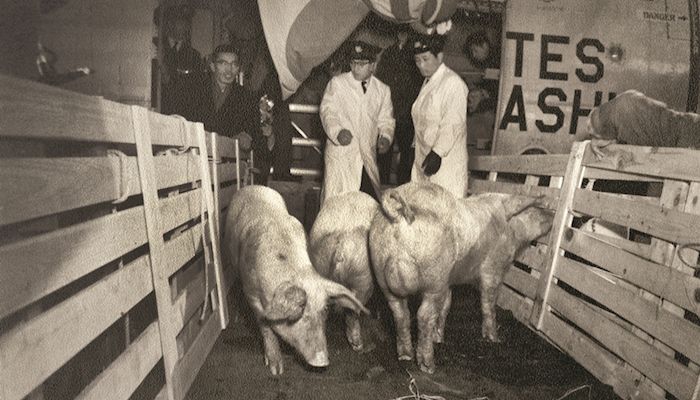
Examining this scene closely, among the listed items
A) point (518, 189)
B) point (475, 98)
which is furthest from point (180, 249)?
point (475, 98)

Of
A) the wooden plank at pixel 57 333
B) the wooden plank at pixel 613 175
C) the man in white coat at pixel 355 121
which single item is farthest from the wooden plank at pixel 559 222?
the wooden plank at pixel 57 333

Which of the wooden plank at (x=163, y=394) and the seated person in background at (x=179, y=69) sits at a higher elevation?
the seated person in background at (x=179, y=69)

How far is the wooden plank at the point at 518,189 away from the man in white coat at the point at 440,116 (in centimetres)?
59

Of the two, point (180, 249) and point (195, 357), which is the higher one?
point (180, 249)

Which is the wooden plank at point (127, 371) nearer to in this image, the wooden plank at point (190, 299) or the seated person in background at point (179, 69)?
the wooden plank at point (190, 299)

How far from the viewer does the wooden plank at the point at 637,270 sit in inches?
110

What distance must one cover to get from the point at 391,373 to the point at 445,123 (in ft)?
9.22

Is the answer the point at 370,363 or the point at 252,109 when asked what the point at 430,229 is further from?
the point at 252,109

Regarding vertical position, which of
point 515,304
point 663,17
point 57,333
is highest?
point 663,17

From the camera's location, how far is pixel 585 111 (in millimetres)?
7449

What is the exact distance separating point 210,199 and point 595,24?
6562 mm

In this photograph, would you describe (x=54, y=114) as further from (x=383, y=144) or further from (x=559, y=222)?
(x=383, y=144)

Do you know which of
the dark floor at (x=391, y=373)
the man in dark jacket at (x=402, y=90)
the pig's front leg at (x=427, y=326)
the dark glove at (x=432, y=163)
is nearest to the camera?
the dark floor at (x=391, y=373)

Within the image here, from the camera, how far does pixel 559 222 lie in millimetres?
4422
